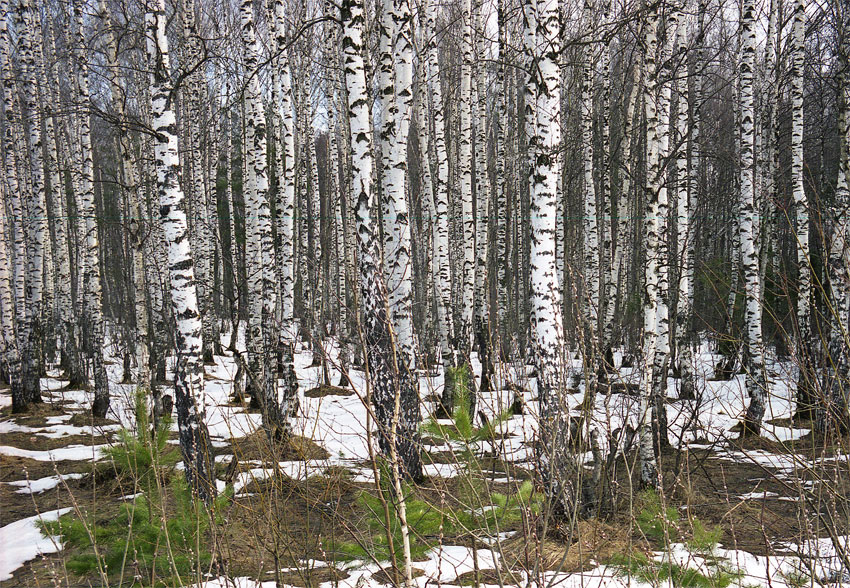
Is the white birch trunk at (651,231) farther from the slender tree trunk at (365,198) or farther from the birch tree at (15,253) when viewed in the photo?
the birch tree at (15,253)

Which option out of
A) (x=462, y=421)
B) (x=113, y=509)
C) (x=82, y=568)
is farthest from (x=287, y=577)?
(x=113, y=509)

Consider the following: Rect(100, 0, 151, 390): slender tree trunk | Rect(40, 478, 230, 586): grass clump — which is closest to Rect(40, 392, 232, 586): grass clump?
Rect(40, 478, 230, 586): grass clump

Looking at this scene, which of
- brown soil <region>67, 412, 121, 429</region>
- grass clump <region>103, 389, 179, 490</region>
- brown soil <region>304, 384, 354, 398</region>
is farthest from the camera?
brown soil <region>304, 384, 354, 398</region>

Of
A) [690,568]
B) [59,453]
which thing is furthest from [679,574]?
[59,453]

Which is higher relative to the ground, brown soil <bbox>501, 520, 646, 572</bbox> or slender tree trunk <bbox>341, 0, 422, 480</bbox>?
slender tree trunk <bbox>341, 0, 422, 480</bbox>

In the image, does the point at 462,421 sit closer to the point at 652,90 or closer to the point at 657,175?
the point at 657,175

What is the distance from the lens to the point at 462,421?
471cm

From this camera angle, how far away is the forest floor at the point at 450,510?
9.19 ft

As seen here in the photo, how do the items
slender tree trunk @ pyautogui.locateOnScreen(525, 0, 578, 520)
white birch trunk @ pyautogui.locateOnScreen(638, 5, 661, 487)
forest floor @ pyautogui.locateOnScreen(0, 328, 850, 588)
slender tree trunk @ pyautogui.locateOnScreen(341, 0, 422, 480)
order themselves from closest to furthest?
forest floor @ pyautogui.locateOnScreen(0, 328, 850, 588) < slender tree trunk @ pyautogui.locateOnScreen(525, 0, 578, 520) < slender tree trunk @ pyautogui.locateOnScreen(341, 0, 422, 480) < white birch trunk @ pyautogui.locateOnScreen(638, 5, 661, 487)

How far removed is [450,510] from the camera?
2523 millimetres

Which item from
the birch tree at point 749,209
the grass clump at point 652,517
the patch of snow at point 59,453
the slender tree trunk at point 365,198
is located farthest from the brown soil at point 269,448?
the birch tree at point 749,209

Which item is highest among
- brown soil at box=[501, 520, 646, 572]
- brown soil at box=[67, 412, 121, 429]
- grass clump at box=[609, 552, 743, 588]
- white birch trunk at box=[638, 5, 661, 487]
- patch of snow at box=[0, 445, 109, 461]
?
white birch trunk at box=[638, 5, 661, 487]

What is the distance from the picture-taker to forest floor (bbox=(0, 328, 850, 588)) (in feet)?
9.19

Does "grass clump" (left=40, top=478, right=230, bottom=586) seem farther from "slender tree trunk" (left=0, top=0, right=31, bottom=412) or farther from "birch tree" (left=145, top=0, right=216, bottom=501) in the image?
"slender tree trunk" (left=0, top=0, right=31, bottom=412)
